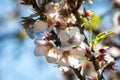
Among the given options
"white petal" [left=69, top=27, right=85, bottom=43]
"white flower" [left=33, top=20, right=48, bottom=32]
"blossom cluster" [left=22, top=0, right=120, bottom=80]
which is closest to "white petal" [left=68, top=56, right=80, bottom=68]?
"blossom cluster" [left=22, top=0, right=120, bottom=80]

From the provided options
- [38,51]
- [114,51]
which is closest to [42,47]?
[38,51]

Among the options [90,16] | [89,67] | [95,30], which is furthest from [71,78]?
[90,16]

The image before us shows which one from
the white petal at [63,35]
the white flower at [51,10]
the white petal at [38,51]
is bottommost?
the white petal at [63,35]

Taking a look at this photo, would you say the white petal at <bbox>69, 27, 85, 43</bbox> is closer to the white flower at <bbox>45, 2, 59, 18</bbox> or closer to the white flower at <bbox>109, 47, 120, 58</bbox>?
the white flower at <bbox>45, 2, 59, 18</bbox>

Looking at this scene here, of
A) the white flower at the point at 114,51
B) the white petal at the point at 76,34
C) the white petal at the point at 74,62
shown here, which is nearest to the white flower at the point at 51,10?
the white petal at the point at 76,34

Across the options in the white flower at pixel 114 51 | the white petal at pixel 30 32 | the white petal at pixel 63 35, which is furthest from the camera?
the white flower at pixel 114 51

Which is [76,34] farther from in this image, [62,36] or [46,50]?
[46,50]

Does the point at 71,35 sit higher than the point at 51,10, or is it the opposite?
the point at 51,10

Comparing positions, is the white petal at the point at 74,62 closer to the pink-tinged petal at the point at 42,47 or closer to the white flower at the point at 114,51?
the pink-tinged petal at the point at 42,47
